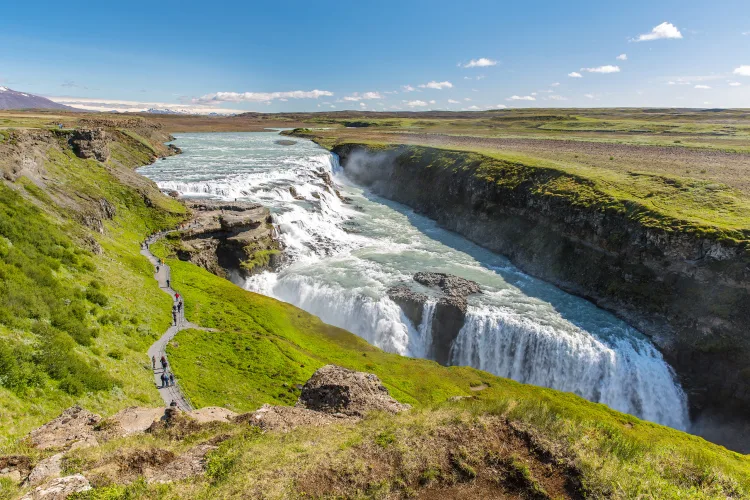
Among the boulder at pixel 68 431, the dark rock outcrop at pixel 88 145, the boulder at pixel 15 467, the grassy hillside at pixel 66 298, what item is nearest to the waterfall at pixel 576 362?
the grassy hillside at pixel 66 298

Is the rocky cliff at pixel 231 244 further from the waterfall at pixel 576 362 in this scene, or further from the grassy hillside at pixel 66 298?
the waterfall at pixel 576 362

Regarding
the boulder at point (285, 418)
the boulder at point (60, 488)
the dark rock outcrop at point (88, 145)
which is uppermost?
the dark rock outcrop at point (88, 145)

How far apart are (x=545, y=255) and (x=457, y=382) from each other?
2725 cm

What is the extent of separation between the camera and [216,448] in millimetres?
11836

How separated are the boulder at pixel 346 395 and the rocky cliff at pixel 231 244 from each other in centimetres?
3099

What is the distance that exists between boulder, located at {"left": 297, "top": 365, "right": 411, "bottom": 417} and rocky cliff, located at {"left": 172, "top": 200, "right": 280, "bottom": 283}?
102ft

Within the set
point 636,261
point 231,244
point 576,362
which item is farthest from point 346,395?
point 636,261

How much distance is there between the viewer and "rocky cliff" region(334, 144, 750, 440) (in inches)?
1339

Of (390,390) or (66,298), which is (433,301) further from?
(66,298)

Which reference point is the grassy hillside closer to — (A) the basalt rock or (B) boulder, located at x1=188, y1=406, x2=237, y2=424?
(B) boulder, located at x1=188, y1=406, x2=237, y2=424

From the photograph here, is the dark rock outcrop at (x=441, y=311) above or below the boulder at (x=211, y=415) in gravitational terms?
below

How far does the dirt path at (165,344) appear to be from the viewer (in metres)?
21.1

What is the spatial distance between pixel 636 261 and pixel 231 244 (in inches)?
1891

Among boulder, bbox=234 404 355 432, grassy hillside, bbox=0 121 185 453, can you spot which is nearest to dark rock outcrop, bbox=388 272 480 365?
grassy hillside, bbox=0 121 185 453
